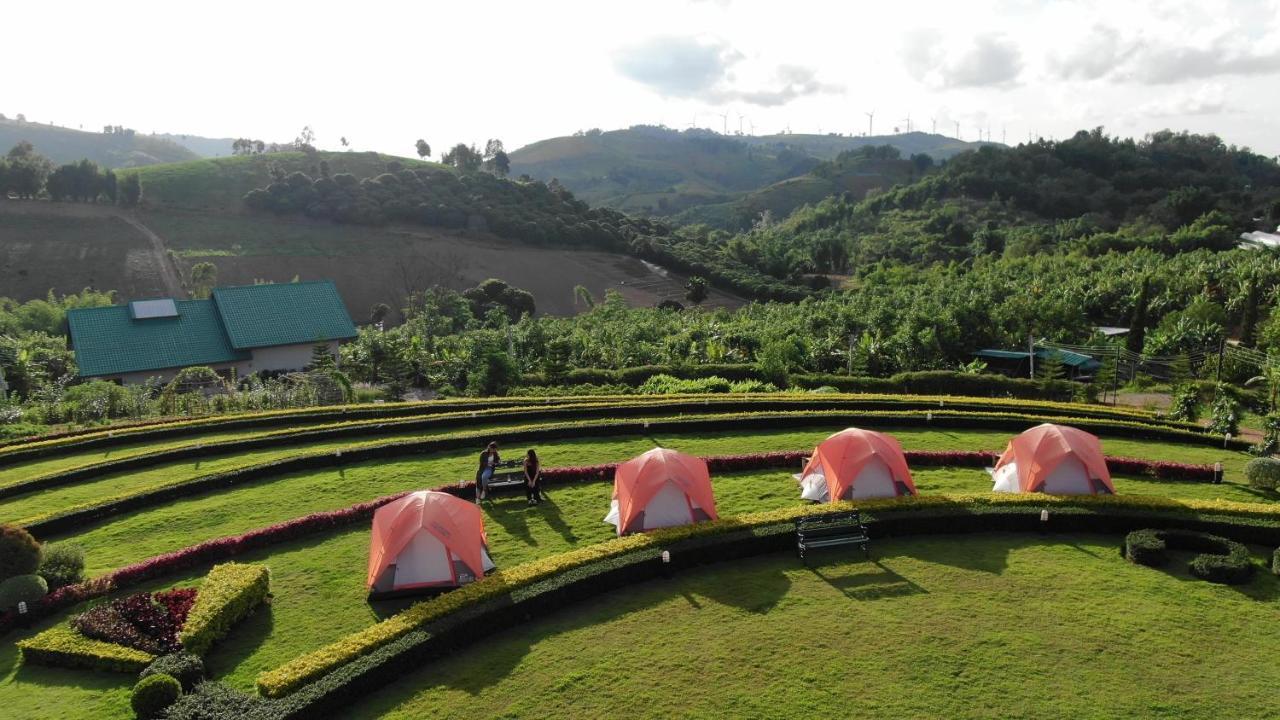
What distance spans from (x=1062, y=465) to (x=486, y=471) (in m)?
13.8

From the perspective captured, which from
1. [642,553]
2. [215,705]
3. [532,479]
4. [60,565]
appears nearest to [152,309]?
[60,565]

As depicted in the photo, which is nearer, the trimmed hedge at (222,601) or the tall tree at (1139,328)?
the trimmed hedge at (222,601)

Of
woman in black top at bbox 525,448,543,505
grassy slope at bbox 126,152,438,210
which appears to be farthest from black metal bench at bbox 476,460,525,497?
grassy slope at bbox 126,152,438,210

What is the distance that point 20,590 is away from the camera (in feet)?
46.3

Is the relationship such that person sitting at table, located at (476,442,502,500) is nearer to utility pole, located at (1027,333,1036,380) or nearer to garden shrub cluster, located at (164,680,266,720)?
garden shrub cluster, located at (164,680,266,720)

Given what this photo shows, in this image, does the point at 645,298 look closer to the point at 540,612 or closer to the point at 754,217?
the point at 540,612

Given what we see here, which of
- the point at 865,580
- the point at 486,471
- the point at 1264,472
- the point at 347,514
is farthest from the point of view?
the point at 486,471

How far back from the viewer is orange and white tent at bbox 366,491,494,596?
1430 centimetres

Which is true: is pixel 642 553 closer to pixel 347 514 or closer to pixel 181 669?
pixel 347 514

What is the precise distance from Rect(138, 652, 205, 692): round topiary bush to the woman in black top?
8202 millimetres

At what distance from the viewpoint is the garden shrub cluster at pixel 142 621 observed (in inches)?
504

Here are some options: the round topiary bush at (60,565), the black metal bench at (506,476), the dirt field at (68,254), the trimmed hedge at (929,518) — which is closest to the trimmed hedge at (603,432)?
the round topiary bush at (60,565)

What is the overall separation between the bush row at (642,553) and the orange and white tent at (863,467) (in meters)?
0.73

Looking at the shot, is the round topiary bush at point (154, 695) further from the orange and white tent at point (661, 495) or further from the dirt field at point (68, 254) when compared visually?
the dirt field at point (68, 254)
